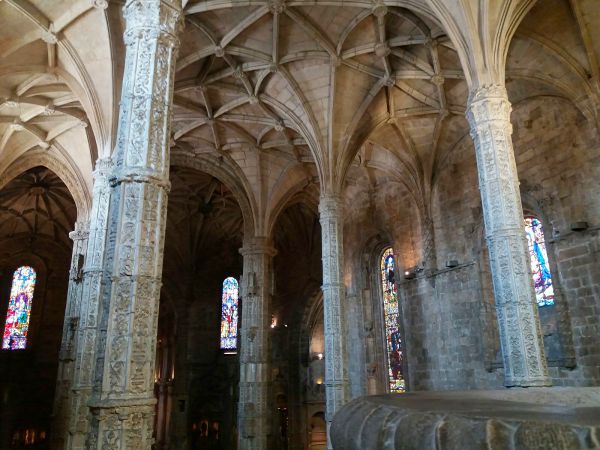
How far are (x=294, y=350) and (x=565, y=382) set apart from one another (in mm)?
16358

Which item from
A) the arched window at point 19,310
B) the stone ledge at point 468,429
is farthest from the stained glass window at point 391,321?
the arched window at point 19,310

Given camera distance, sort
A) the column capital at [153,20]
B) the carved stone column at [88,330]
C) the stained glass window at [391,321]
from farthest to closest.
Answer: the stained glass window at [391,321] < the carved stone column at [88,330] < the column capital at [153,20]

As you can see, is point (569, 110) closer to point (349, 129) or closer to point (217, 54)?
point (349, 129)

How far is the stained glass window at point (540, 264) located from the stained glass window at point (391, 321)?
6110 mm

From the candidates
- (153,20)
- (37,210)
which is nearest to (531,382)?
(153,20)

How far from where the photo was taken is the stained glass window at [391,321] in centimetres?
1850

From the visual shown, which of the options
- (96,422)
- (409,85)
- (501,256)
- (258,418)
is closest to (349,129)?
(409,85)

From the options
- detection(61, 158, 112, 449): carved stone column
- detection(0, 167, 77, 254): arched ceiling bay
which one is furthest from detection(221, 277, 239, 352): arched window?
detection(61, 158, 112, 449): carved stone column

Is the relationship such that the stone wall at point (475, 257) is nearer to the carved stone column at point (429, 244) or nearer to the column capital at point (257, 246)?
the carved stone column at point (429, 244)

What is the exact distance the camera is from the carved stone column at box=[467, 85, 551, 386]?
8141 mm

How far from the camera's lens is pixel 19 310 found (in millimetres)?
26641

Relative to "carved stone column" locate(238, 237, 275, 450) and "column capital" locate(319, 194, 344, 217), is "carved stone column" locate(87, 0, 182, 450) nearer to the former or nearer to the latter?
"column capital" locate(319, 194, 344, 217)

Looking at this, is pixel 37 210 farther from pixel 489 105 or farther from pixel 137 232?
pixel 489 105

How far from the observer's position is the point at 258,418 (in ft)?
56.5
